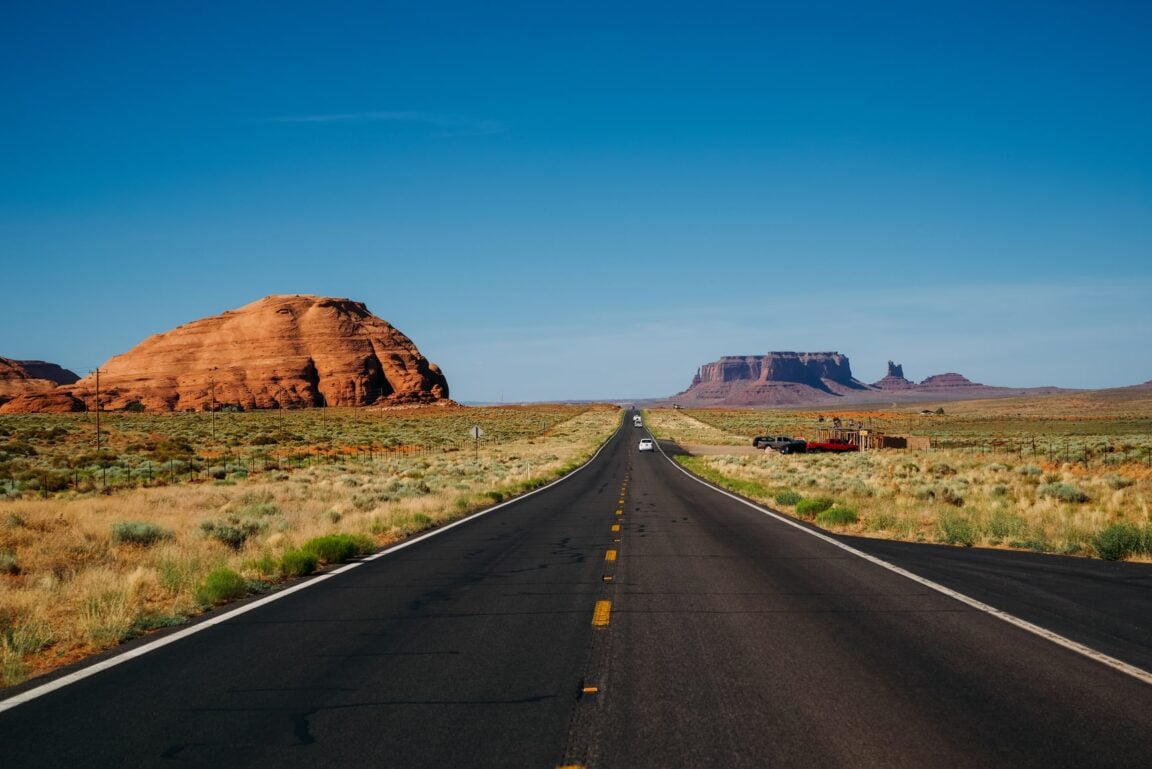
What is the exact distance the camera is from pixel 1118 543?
12.6m

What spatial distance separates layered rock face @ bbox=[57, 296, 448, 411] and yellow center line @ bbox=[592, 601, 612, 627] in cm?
16193

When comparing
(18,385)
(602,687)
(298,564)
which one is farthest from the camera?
(18,385)

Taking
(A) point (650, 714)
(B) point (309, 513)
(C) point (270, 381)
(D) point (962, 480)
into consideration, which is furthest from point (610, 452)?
(C) point (270, 381)

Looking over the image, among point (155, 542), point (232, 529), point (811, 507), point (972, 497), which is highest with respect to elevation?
point (232, 529)

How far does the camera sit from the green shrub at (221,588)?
31.5 feet

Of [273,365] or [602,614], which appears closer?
[602,614]

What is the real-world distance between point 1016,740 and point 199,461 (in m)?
44.0

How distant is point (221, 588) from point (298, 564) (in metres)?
1.88

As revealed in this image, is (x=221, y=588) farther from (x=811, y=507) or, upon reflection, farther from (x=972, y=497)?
(x=972, y=497)

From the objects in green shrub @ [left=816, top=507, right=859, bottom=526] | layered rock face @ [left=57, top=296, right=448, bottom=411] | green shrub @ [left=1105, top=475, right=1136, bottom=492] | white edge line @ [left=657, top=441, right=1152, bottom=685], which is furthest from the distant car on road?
layered rock face @ [left=57, top=296, right=448, bottom=411]

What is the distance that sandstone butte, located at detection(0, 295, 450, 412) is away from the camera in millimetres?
160375

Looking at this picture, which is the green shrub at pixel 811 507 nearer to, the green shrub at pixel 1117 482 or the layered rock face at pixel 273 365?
the green shrub at pixel 1117 482

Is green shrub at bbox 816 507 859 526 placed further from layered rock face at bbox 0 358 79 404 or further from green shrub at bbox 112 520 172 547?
layered rock face at bbox 0 358 79 404

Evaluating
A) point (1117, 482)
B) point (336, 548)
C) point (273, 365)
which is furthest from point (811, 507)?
point (273, 365)
